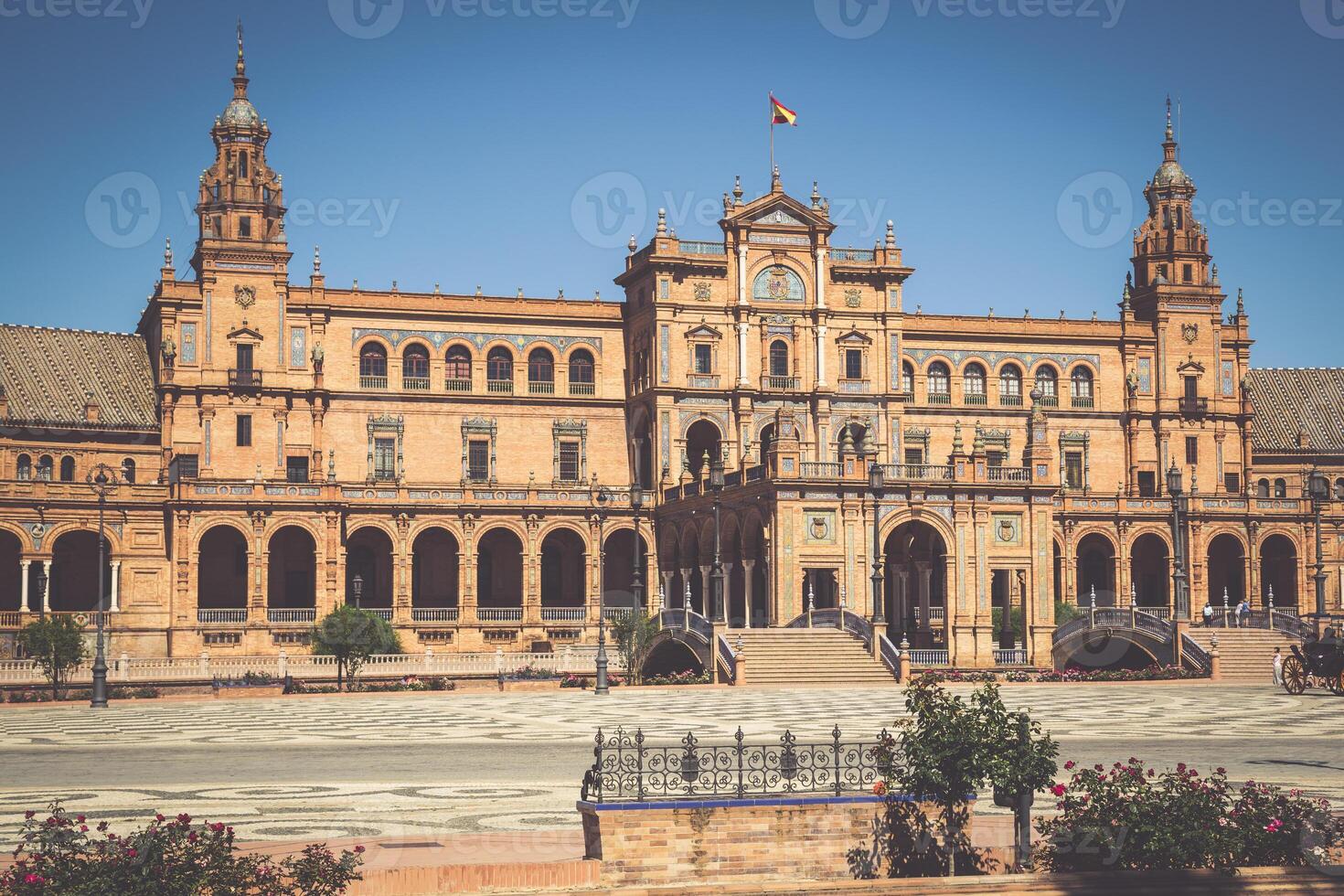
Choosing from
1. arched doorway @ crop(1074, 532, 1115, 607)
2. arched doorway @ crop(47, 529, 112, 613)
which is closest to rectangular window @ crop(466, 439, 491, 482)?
arched doorway @ crop(47, 529, 112, 613)

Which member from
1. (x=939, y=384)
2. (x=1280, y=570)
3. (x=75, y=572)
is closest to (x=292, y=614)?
(x=75, y=572)

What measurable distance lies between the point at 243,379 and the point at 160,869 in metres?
59.3

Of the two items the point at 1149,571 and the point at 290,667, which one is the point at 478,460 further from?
the point at 1149,571

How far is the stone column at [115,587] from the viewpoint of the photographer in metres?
68.5

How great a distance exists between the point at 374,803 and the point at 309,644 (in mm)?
46307

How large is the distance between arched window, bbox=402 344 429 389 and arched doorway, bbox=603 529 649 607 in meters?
10.9

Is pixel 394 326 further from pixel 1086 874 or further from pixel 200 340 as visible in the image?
pixel 1086 874

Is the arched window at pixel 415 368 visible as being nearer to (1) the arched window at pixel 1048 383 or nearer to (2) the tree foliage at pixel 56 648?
(2) the tree foliage at pixel 56 648

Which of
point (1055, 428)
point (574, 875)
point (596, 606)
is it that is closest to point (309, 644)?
point (596, 606)

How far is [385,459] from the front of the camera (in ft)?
248

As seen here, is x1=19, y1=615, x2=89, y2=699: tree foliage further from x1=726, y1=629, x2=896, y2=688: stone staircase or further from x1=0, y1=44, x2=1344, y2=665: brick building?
x1=726, y1=629, x2=896, y2=688: stone staircase

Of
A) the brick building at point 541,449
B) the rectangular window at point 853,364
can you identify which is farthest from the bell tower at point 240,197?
the rectangular window at point 853,364

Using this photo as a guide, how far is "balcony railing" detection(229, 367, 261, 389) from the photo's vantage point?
2867 inches

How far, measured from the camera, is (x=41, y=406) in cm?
7412
